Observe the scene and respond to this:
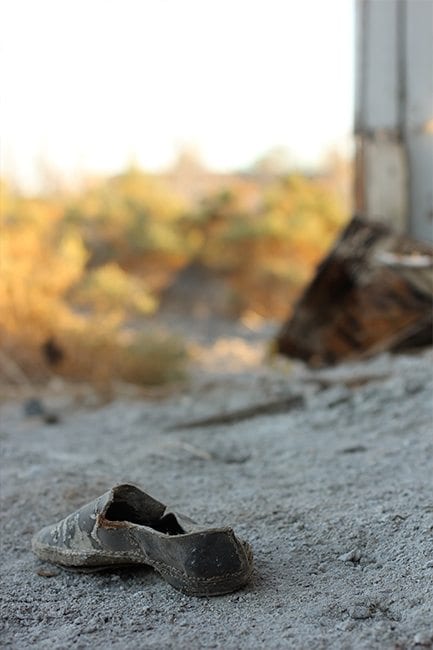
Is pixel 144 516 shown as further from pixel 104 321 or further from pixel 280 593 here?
pixel 104 321

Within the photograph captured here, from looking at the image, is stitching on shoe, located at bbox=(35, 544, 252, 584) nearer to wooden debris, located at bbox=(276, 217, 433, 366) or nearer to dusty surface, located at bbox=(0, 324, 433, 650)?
dusty surface, located at bbox=(0, 324, 433, 650)

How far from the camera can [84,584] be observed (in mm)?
2238

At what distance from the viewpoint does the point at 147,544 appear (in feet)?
7.08

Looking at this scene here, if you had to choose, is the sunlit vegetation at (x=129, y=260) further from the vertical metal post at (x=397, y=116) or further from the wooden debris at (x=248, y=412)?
the vertical metal post at (x=397, y=116)

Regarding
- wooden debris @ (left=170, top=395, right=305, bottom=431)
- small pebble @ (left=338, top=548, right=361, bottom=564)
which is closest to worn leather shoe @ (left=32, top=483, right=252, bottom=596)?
small pebble @ (left=338, top=548, right=361, bottom=564)

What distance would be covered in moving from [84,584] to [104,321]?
492 centimetres

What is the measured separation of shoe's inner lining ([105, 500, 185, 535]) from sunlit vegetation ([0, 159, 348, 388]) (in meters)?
4.02

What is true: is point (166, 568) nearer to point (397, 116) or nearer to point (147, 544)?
point (147, 544)

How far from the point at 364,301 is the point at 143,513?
3832 millimetres

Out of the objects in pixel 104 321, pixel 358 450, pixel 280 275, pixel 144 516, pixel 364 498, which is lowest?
pixel 280 275

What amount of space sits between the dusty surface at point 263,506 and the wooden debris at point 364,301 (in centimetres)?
48

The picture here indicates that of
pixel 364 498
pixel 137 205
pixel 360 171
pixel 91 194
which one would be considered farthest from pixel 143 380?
pixel 91 194

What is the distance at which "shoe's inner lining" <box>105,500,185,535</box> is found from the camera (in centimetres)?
231

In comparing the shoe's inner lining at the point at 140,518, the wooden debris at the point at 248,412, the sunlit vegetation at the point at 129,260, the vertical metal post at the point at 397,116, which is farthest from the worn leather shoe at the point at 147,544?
the vertical metal post at the point at 397,116
